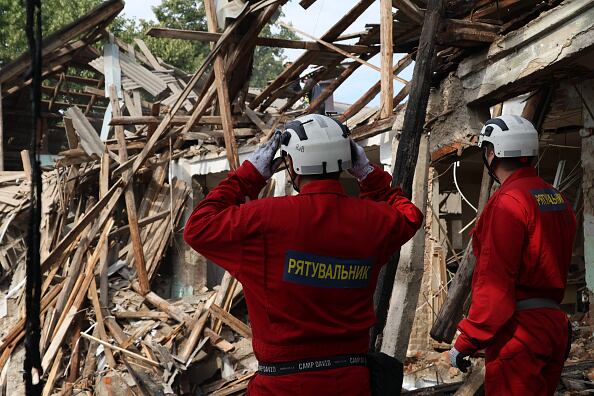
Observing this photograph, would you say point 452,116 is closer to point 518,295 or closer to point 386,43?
point 386,43

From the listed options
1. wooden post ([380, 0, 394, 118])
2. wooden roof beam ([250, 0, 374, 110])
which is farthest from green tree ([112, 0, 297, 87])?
wooden post ([380, 0, 394, 118])

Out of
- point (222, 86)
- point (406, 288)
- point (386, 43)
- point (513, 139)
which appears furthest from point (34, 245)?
point (222, 86)

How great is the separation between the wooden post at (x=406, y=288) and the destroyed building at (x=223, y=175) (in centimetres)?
2

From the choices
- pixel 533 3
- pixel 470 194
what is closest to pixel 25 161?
pixel 470 194

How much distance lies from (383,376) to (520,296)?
37.8 inches

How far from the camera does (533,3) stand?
5.29 m

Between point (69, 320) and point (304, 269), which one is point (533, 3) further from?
point (69, 320)

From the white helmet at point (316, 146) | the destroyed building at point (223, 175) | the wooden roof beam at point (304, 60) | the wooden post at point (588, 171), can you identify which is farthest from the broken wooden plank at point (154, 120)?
the white helmet at point (316, 146)

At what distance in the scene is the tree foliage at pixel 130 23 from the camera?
22.7 m

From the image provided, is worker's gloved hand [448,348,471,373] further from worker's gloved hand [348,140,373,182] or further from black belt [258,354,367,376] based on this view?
worker's gloved hand [348,140,373,182]

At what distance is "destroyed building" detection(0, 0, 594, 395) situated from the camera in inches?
215

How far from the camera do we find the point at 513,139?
3.31 metres

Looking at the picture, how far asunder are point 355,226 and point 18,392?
7.80 metres

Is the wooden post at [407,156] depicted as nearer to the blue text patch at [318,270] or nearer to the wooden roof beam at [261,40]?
the blue text patch at [318,270]
